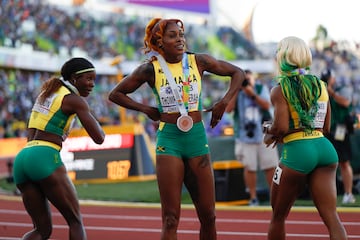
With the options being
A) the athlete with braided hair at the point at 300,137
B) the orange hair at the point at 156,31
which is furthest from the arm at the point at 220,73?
the athlete with braided hair at the point at 300,137

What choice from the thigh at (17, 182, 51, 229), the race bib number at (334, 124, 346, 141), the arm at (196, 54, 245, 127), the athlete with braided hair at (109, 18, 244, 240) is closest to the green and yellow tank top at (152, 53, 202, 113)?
the athlete with braided hair at (109, 18, 244, 240)

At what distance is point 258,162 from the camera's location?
11859mm

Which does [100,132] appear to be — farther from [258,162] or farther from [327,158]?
[258,162]

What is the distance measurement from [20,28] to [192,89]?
30.6 metres

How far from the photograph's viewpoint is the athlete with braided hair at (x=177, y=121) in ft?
19.4

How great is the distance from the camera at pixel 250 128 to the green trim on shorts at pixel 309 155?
17.3 feet

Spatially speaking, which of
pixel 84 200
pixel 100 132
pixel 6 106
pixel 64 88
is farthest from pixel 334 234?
pixel 6 106

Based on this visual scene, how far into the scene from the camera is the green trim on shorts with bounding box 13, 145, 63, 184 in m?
5.93

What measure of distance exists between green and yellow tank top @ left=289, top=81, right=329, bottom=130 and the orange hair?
3.73 feet

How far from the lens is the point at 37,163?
5945mm

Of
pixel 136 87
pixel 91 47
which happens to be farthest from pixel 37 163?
pixel 91 47

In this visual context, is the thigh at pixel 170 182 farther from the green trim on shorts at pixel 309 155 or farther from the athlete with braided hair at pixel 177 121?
the green trim on shorts at pixel 309 155

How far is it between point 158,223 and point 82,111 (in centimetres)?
447

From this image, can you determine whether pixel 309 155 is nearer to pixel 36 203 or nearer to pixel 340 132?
pixel 36 203
